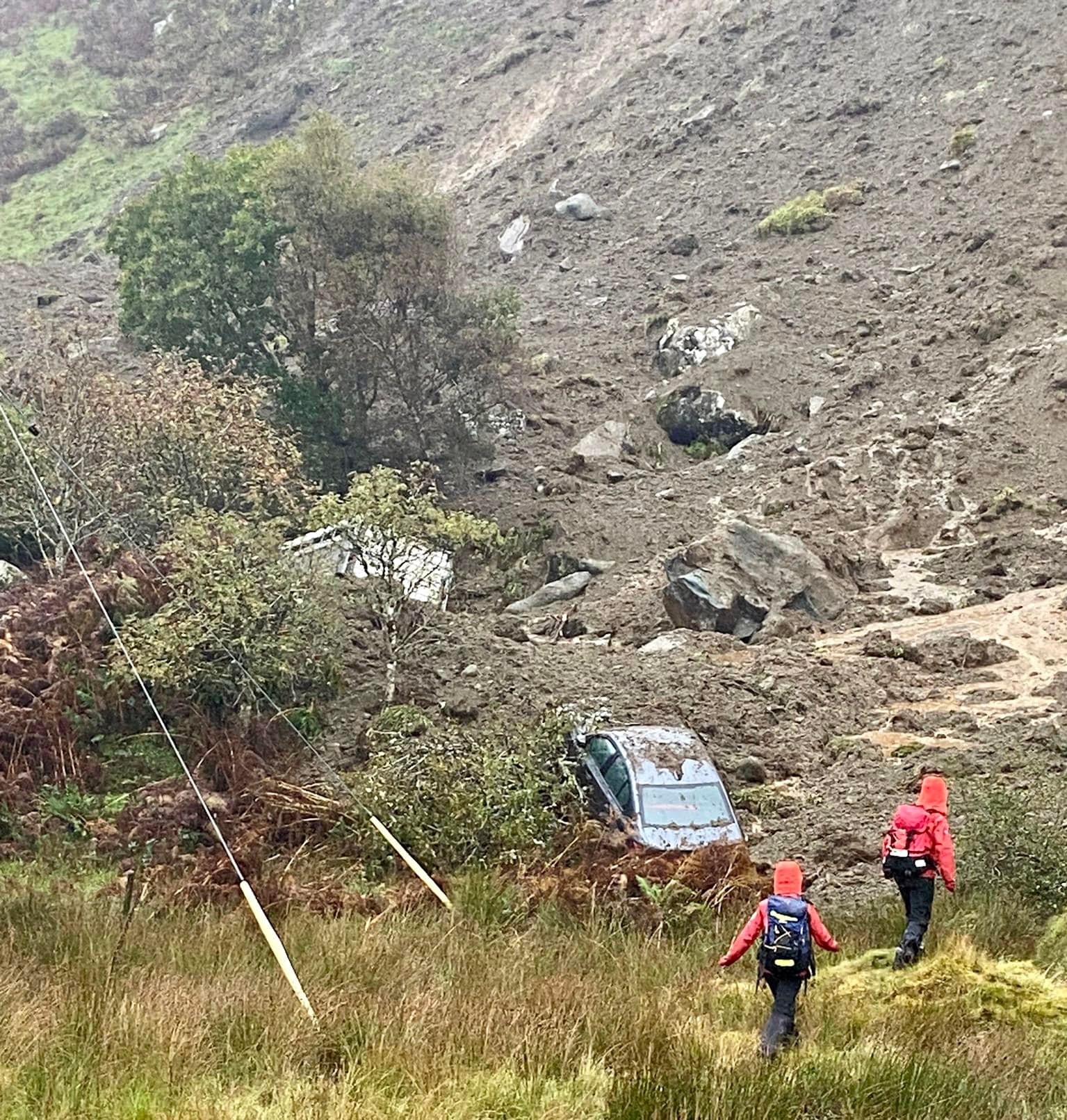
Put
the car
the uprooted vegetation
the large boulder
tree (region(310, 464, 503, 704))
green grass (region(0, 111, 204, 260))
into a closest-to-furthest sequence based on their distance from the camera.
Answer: the car
tree (region(310, 464, 503, 704))
the large boulder
the uprooted vegetation
green grass (region(0, 111, 204, 260))

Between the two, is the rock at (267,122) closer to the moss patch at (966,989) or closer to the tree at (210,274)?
the tree at (210,274)

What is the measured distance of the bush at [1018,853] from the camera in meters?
7.75

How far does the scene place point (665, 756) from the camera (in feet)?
35.2

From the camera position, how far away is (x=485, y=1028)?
16.6ft

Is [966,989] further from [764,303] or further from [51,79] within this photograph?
[51,79]

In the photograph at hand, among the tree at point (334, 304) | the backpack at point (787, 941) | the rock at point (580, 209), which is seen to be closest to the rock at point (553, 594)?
the tree at point (334, 304)

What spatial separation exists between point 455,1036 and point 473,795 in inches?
211

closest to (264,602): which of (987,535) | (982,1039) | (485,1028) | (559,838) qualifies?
(559,838)

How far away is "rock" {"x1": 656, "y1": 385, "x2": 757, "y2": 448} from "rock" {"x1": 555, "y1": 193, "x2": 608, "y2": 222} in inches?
449

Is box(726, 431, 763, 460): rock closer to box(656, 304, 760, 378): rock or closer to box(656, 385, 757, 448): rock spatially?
box(656, 385, 757, 448): rock

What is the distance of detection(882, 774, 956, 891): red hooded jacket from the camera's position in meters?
6.44

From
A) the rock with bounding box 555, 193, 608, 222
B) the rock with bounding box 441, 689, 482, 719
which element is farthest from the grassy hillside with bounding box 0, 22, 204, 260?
the rock with bounding box 441, 689, 482, 719

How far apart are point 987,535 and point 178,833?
1436cm

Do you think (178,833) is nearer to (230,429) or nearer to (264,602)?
(264,602)
